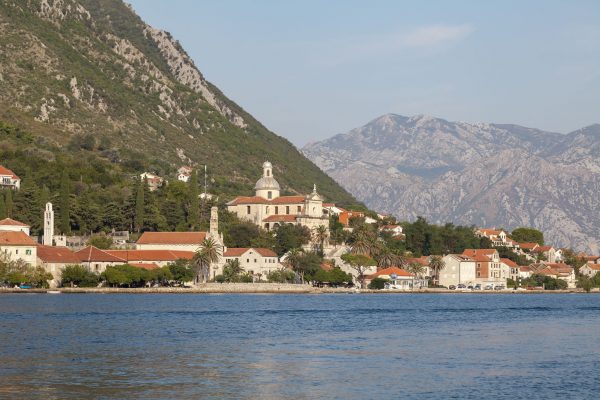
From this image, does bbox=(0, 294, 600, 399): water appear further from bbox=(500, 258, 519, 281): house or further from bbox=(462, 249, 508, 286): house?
bbox=(500, 258, 519, 281): house

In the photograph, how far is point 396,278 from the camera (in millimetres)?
148000

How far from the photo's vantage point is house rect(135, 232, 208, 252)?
136 meters

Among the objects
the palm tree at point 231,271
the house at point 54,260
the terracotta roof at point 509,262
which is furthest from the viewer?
the terracotta roof at point 509,262

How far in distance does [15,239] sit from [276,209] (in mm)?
53564

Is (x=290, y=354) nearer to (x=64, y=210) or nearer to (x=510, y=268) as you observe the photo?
(x=64, y=210)

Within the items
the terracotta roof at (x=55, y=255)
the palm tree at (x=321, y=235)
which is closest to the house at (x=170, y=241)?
the terracotta roof at (x=55, y=255)

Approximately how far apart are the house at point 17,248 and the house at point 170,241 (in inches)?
737

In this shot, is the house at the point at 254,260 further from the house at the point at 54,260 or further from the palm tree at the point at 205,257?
the house at the point at 54,260

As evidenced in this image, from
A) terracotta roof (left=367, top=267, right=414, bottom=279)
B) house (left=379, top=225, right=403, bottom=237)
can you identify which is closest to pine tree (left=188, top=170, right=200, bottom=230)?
terracotta roof (left=367, top=267, right=414, bottom=279)

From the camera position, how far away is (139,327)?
68.3m

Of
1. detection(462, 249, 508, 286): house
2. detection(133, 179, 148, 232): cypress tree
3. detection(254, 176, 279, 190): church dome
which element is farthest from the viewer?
detection(254, 176, 279, 190): church dome

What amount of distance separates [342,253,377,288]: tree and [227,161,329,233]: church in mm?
12099

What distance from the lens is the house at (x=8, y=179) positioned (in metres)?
142

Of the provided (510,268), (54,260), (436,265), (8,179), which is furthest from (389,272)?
(8,179)
